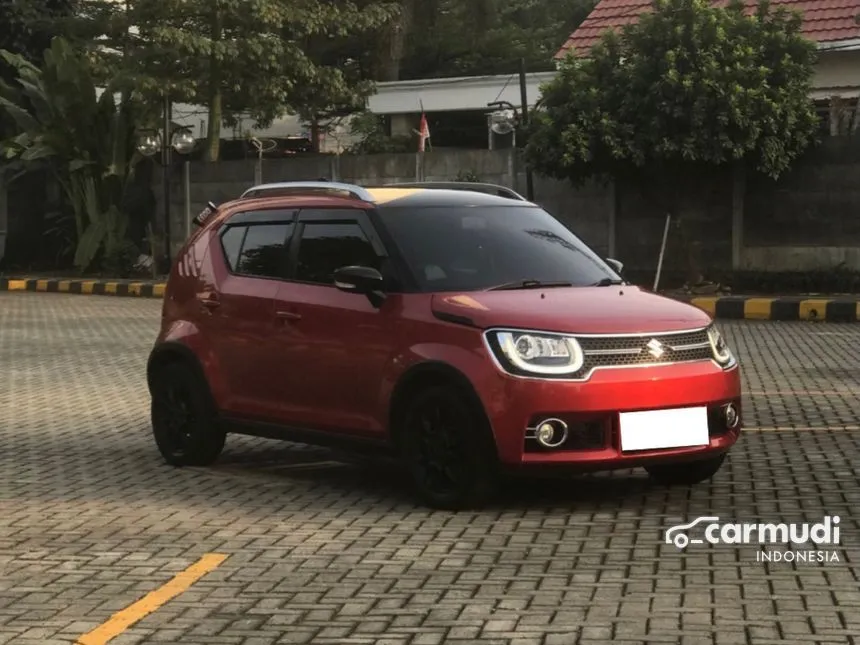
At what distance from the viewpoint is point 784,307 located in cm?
1919

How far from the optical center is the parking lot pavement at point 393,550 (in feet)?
16.9

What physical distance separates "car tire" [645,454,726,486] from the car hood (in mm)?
754

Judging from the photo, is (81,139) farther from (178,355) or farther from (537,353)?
(537,353)

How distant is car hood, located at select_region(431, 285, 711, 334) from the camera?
6.91 metres

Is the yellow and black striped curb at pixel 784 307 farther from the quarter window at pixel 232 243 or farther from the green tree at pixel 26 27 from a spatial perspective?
the green tree at pixel 26 27

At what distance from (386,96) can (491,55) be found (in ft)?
33.0

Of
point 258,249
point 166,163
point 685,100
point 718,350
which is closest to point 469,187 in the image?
point 258,249

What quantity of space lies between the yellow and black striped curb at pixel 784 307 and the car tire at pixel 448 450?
12.6m

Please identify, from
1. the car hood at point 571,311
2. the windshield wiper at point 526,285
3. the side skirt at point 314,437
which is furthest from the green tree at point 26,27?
the car hood at point 571,311

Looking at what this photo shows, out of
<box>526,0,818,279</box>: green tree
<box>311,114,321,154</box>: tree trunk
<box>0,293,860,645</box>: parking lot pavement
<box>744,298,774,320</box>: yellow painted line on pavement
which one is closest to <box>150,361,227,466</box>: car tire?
<box>0,293,860,645</box>: parking lot pavement

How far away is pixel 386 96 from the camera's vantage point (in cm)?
3447

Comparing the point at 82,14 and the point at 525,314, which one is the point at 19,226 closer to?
the point at 82,14

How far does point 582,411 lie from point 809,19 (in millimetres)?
20075

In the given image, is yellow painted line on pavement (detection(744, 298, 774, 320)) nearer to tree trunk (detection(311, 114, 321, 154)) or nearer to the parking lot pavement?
the parking lot pavement
